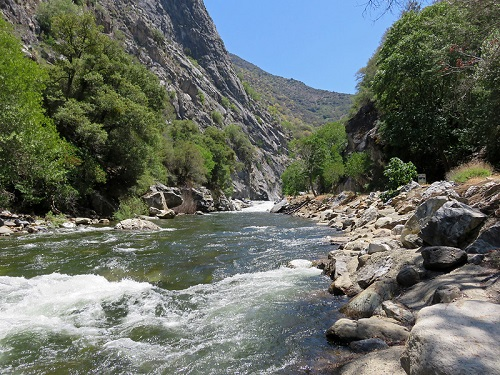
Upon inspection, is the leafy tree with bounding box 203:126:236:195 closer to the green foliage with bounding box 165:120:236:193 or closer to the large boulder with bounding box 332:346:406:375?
the green foliage with bounding box 165:120:236:193

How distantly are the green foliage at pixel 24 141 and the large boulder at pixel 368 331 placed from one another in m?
16.7

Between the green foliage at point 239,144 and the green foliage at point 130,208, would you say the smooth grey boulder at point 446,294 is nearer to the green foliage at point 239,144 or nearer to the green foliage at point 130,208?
the green foliage at point 130,208

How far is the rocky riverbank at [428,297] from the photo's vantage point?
265 centimetres

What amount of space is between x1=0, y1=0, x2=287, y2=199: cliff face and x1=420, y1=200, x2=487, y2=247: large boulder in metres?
45.4

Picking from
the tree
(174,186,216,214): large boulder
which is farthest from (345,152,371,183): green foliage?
(174,186,216,214): large boulder

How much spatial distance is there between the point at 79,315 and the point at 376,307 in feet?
17.4

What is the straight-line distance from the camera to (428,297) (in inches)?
185

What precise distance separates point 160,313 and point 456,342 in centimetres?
495

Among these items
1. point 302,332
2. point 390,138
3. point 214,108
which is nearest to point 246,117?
point 214,108

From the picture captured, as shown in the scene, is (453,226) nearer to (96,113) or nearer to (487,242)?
→ (487,242)

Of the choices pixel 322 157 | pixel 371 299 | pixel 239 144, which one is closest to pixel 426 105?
pixel 371 299

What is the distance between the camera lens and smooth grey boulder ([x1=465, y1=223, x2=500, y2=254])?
17.9 feet

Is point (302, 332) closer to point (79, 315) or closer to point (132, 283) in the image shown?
point (79, 315)

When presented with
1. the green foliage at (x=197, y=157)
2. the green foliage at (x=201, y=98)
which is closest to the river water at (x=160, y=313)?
the green foliage at (x=197, y=157)
